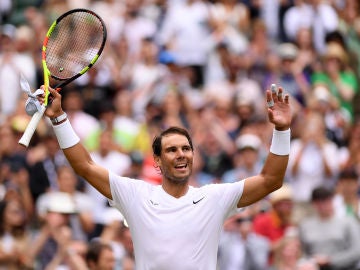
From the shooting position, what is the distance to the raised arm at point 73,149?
825cm

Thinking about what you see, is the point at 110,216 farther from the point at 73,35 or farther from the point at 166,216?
the point at 166,216

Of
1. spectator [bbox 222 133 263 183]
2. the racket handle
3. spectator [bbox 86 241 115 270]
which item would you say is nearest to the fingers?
the racket handle

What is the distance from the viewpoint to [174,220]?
8148mm

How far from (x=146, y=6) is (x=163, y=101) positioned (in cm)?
310

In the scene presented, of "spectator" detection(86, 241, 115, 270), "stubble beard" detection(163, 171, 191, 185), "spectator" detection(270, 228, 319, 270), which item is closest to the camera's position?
"stubble beard" detection(163, 171, 191, 185)

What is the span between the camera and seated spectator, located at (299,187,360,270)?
11852mm

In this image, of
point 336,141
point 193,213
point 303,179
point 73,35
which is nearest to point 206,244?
point 193,213

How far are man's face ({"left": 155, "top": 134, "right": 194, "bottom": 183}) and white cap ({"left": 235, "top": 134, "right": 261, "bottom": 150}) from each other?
5.78 m

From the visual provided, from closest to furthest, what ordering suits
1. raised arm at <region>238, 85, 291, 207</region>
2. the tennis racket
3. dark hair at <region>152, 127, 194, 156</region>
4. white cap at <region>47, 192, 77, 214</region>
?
raised arm at <region>238, 85, 291, 207</region>
dark hair at <region>152, 127, 194, 156</region>
the tennis racket
white cap at <region>47, 192, 77, 214</region>

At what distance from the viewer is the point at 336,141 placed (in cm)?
1545

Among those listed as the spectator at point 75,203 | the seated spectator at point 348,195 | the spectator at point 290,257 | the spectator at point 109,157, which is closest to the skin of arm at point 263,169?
the spectator at point 290,257

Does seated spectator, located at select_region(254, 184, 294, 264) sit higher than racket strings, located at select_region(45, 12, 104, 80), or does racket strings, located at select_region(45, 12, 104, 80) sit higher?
racket strings, located at select_region(45, 12, 104, 80)

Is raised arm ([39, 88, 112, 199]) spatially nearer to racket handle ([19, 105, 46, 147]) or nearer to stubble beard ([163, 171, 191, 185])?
racket handle ([19, 105, 46, 147])

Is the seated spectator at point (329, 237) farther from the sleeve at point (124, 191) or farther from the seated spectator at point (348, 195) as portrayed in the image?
the sleeve at point (124, 191)
